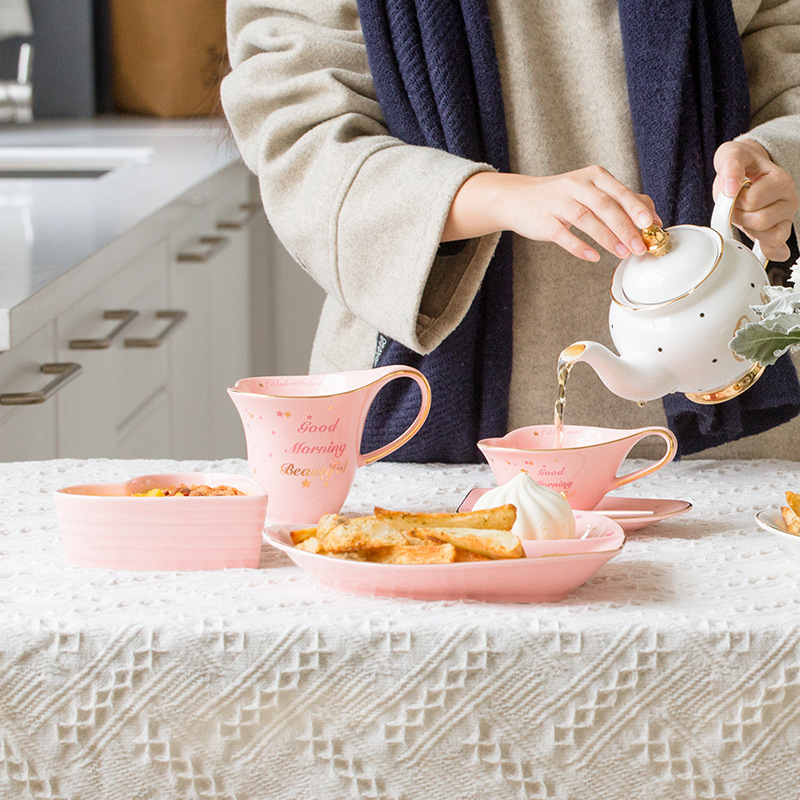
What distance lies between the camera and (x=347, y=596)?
59cm

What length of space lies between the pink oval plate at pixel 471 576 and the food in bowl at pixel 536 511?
0.10 feet

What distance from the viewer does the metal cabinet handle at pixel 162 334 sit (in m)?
1.72

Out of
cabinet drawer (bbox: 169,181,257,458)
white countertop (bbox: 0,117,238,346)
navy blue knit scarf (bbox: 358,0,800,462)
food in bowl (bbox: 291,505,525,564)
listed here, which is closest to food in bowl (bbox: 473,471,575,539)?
food in bowl (bbox: 291,505,525,564)

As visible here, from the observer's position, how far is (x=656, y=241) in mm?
713

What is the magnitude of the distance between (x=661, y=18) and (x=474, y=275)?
0.32m

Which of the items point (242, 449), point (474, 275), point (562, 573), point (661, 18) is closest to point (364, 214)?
point (474, 275)

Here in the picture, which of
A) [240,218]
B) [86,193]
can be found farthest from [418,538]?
[240,218]

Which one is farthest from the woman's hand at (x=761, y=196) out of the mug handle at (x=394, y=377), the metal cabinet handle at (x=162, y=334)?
the metal cabinet handle at (x=162, y=334)

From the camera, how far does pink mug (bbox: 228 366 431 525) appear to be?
0.71 meters

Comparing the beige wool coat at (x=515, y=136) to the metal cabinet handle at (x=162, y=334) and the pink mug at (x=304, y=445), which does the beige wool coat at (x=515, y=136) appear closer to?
the pink mug at (x=304, y=445)

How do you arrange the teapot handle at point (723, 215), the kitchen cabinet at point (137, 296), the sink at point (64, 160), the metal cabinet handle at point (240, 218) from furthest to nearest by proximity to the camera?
the metal cabinet handle at point (240, 218) → the sink at point (64, 160) → the kitchen cabinet at point (137, 296) → the teapot handle at point (723, 215)

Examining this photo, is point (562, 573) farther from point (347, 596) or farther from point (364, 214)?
point (364, 214)

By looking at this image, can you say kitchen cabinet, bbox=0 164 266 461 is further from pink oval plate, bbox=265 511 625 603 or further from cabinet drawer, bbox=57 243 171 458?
pink oval plate, bbox=265 511 625 603

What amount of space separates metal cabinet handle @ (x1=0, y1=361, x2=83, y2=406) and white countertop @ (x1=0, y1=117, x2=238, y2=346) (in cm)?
11
